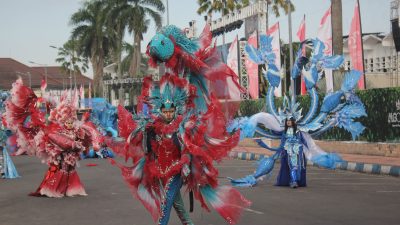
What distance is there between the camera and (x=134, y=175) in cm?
661

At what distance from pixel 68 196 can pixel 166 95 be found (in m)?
5.87

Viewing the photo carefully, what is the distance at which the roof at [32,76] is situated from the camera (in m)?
93.2

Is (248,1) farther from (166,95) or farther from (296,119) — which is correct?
(166,95)

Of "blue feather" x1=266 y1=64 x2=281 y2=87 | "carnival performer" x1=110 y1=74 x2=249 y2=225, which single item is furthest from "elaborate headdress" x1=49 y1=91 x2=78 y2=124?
"carnival performer" x1=110 y1=74 x2=249 y2=225

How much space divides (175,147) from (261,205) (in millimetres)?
4042

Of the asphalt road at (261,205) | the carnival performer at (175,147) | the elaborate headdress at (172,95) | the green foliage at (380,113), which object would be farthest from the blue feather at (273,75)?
the green foliage at (380,113)

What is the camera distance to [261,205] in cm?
998

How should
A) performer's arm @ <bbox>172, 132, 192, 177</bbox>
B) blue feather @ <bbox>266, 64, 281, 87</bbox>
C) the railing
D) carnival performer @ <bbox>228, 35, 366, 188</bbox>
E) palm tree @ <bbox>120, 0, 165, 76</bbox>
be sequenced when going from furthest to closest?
palm tree @ <bbox>120, 0, 165, 76</bbox> → the railing → blue feather @ <bbox>266, 64, 281, 87</bbox> → carnival performer @ <bbox>228, 35, 366, 188</bbox> → performer's arm @ <bbox>172, 132, 192, 177</bbox>

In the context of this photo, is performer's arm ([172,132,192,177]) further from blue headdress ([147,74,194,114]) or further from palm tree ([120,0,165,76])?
palm tree ([120,0,165,76])

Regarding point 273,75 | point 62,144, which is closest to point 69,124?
point 62,144

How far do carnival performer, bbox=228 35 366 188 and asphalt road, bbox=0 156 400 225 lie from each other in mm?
452

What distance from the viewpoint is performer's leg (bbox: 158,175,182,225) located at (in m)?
6.29

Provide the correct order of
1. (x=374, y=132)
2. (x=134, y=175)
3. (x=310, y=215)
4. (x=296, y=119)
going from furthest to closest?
(x=374, y=132), (x=296, y=119), (x=310, y=215), (x=134, y=175)

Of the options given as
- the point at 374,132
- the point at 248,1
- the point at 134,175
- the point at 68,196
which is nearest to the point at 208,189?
the point at 134,175
